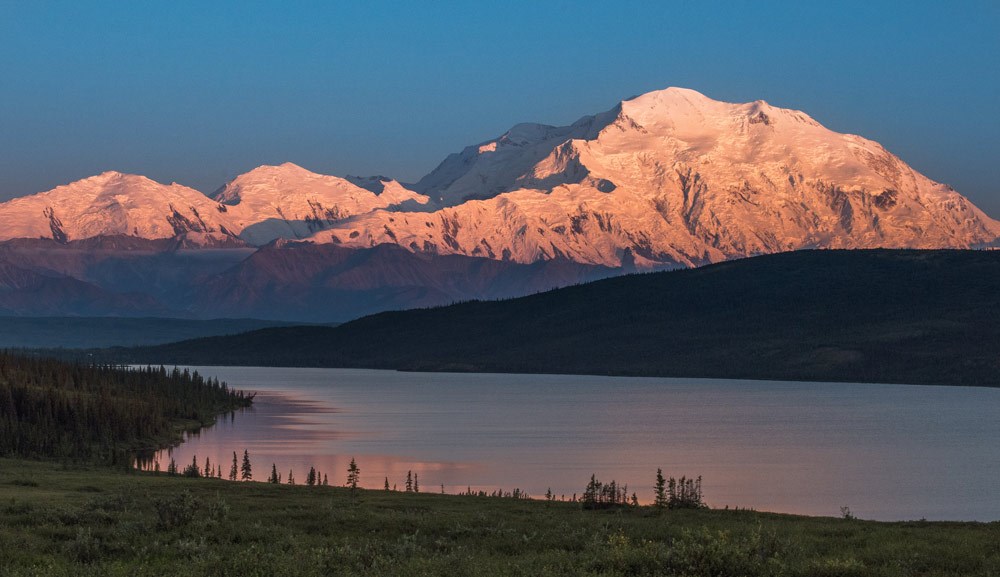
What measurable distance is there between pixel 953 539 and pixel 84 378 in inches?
5457

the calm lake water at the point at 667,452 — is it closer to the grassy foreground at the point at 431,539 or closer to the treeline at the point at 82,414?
the treeline at the point at 82,414

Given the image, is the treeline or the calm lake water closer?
the calm lake water

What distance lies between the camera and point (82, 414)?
127 metres

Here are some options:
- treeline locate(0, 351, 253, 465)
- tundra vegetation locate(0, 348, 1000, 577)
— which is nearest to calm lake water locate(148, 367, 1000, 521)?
treeline locate(0, 351, 253, 465)

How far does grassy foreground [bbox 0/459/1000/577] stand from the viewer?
33719 mm

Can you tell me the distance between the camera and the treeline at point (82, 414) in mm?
108438

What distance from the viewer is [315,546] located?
40094 mm

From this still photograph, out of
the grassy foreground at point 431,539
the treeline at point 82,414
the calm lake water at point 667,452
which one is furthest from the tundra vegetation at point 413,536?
the treeline at point 82,414

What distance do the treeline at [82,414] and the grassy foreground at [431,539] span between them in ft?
158

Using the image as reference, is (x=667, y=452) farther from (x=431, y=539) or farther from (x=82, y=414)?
(x=431, y=539)

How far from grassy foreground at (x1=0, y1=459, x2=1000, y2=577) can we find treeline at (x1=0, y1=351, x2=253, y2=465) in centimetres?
4825

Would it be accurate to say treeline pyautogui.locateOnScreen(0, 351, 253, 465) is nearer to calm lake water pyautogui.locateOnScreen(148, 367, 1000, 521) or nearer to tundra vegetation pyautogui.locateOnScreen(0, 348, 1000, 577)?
calm lake water pyautogui.locateOnScreen(148, 367, 1000, 521)

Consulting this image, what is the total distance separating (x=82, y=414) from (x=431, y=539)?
91.1 meters

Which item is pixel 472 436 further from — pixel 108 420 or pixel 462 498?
pixel 462 498
